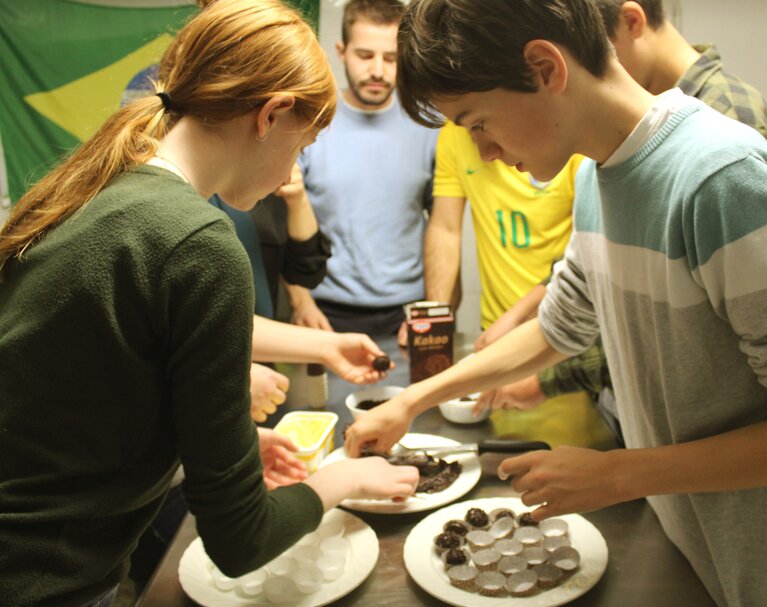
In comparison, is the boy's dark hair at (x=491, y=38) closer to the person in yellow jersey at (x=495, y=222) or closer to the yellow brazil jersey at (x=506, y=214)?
the person in yellow jersey at (x=495, y=222)

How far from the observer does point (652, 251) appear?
0.93 meters

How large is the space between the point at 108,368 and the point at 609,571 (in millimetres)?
750

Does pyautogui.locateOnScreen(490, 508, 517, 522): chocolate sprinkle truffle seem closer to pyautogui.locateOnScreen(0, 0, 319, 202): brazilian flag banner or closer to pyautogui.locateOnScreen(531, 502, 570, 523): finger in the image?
pyautogui.locateOnScreen(531, 502, 570, 523): finger

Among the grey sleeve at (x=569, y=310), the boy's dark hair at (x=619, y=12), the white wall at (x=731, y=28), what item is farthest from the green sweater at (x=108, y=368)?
the white wall at (x=731, y=28)

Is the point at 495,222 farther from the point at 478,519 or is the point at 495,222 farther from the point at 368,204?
the point at 478,519

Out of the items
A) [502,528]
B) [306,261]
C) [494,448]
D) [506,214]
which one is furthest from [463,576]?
[506,214]

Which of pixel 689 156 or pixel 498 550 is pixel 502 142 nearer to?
pixel 689 156

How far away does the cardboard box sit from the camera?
5.60 ft

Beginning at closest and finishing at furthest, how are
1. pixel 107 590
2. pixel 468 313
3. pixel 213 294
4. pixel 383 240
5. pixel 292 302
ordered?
pixel 213 294, pixel 107 590, pixel 292 302, pixel 383 240, pixel 468 313

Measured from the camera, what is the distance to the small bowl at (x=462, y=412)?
1.53 meters

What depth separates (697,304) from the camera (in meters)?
0.86

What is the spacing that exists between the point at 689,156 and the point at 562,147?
0.18 metres

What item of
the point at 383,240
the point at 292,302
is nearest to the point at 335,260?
the point at 383,240

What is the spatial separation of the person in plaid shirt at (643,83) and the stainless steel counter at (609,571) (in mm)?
339
